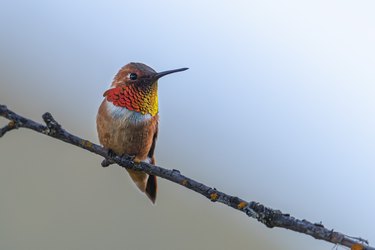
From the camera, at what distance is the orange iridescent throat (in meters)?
2.47

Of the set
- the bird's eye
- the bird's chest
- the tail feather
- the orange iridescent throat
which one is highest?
the bird's eye

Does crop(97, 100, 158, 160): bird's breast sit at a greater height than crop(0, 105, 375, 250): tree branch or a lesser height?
greater

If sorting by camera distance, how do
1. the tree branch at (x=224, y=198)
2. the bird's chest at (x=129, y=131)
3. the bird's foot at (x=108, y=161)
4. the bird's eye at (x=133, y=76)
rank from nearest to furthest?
the tree branch at (x=224, y=198), the bird's foot at (x=108, y=161), the bird's chest at (x=129, y=131), the bird's eye at (x=133, y=76)

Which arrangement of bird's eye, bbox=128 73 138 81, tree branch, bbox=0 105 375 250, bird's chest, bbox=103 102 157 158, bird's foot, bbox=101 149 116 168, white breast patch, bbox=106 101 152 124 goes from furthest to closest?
bird's eye, bbox=128 73 138 81
white breast patch, bbox=106 101 152 124
bird's chest, bbox=103 102 157 158
bird's foot, bbox=101 149 116 168
tree branch, bbox=0 105 375 250

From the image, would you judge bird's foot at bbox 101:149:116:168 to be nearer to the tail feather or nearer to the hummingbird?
the hummingbird

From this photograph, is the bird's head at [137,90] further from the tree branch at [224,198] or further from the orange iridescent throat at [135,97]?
the tree branch at [224,198]

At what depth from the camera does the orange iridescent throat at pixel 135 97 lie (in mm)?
2473

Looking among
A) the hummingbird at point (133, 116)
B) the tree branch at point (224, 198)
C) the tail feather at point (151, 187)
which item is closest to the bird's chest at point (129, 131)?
the hummingbird at point (133, 116)

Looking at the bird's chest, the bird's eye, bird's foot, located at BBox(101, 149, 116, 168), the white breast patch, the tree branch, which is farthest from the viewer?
the bird's eye

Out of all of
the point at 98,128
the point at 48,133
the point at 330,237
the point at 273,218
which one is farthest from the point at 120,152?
the point at 330,237

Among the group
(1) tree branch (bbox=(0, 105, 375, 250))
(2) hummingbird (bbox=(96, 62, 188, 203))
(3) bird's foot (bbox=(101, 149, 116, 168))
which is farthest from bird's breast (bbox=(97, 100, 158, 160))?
(1) tree branch (bbox=(0, 105, 375, 250))

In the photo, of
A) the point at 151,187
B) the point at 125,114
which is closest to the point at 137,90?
the point at 125,114

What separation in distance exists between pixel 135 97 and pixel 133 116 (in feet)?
0.33

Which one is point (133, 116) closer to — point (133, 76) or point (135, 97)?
point (135, 97)
